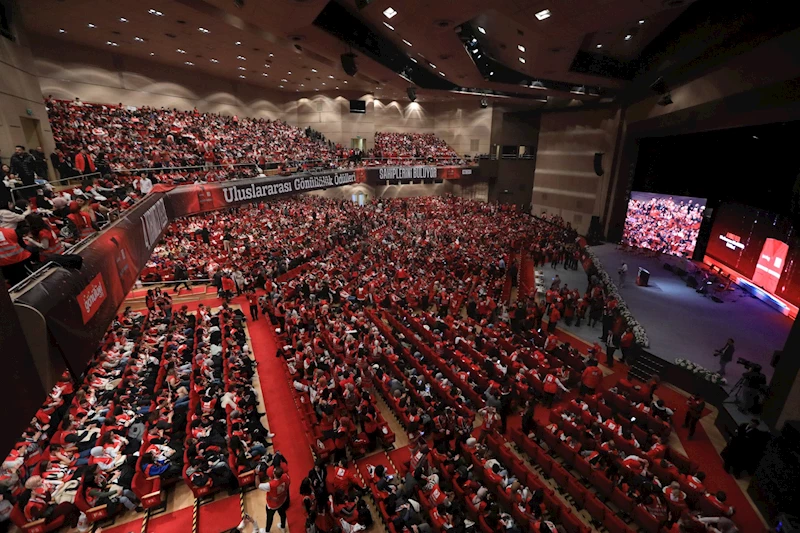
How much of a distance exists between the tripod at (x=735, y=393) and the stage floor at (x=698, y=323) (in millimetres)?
596

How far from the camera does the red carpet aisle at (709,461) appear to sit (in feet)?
22.0

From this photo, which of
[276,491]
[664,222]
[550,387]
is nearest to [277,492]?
[276,491]

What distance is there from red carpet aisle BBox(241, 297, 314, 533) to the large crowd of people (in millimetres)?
361

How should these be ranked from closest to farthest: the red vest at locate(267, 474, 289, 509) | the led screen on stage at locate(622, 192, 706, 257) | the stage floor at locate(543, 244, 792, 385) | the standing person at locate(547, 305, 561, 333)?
the red vest at locate(267, 474, 289, 509) → the stage floor at locate(543, 244, 792, 385) → the standing person at locate(547, 305, 561, 333) → the led screen on stage at locate(622, 192, 706, 257)

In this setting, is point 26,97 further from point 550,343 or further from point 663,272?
point 663,272

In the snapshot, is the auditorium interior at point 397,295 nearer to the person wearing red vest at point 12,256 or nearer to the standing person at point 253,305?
the person wearing red vest at point 12,256

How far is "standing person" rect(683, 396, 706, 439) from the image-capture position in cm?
823

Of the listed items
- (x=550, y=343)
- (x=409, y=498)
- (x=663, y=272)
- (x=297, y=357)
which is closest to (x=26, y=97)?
(x=297, y=357)

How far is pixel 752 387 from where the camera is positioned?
27.0 ft

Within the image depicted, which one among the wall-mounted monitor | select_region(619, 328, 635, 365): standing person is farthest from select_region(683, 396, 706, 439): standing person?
the wall-mounted monitor

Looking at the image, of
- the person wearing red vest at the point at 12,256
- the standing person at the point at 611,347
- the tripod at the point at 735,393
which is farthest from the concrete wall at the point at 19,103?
the tripod at the point at 735,393

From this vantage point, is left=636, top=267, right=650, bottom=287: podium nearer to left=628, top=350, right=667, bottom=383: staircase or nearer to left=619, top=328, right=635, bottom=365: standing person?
left=619, top=328, right=635, bottom=365: standing person

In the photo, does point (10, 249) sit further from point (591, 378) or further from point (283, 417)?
point (591, 378)

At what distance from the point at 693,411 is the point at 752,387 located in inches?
52.9
